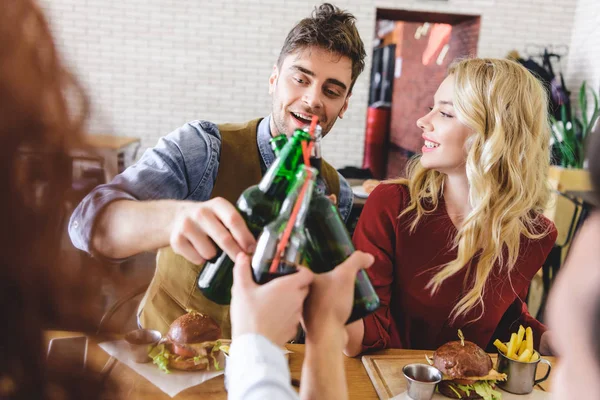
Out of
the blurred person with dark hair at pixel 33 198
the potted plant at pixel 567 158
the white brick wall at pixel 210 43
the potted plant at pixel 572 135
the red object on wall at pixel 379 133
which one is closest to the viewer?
the blurred person with dark hair at pixel 33 198

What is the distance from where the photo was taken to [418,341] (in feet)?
5.91

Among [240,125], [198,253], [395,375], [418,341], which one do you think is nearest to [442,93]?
[240,125]

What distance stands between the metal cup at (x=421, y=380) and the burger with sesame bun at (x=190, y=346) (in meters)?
0.48

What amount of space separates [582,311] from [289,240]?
1.24ft

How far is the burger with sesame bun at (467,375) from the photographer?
1.31 meters

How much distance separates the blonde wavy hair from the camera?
5.86 feet

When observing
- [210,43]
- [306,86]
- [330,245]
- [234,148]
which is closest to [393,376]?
[330,245]

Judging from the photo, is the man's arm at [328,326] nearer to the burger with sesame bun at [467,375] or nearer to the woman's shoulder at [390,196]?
the burger with sesame bun at [467,375]

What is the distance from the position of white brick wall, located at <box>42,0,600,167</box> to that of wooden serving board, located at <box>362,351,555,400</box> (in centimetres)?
528

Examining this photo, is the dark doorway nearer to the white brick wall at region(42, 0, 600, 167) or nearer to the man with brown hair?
the white brick wall at region(42, 0, 600, 167)

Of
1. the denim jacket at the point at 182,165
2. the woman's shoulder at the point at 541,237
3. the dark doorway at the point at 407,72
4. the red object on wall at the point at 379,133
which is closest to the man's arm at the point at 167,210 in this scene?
the denim jacket at the point at 182,165

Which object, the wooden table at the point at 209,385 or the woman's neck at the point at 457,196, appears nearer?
the wooden table at the point at 209,385

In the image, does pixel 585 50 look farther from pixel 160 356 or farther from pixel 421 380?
pixel 160 356

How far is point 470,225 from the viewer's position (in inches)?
70.7
